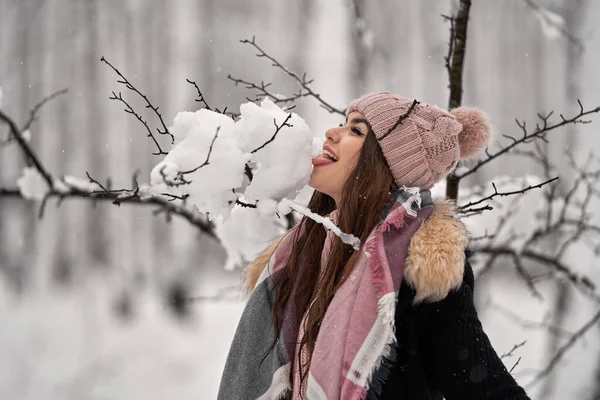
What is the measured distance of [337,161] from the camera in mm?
1260

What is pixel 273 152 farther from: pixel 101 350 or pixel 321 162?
pixel 101 350

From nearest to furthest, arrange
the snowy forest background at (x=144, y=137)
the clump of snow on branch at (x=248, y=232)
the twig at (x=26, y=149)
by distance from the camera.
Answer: the clump of snow on branch at (x=248, y=232), the twig at (x=26, y=149), the snowy forest background at (x=144, y=137)

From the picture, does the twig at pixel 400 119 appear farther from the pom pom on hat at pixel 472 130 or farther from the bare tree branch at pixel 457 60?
the bare tree branch at pixel 457 60

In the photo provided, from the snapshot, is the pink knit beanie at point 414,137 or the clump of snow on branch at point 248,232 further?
the clump of snow on branch at point 248,232

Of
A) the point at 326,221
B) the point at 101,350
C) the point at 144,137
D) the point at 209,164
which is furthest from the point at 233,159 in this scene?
the point at 101,350

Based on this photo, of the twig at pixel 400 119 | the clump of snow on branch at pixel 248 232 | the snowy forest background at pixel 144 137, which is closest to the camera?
the twig at pixel 400 119

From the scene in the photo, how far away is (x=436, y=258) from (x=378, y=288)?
0.44 feet

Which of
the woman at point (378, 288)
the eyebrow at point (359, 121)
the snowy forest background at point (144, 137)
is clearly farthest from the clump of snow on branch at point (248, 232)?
the snowy forest background at point (144, 137)

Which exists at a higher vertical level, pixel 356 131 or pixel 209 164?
pixel 356 131

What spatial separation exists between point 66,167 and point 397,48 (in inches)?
138

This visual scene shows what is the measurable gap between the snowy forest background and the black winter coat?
11.6ft

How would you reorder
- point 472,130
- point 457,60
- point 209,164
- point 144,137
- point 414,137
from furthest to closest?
1. point 144,137
2. point 457,60
3. point 472,130
4. point 414,137
5. point 209,164

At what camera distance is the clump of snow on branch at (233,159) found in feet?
3.35

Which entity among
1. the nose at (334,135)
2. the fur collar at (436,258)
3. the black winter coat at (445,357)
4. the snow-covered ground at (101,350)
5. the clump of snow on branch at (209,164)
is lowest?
the snow-covered ground at (101,350)
